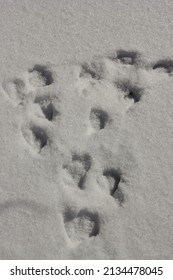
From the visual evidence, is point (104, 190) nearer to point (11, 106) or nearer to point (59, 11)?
point (11, 106)

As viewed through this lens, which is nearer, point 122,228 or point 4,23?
point 122,228

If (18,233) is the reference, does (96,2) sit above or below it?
above

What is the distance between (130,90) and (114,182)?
451 millimetres

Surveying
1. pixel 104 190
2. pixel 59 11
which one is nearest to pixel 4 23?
pixel 59 11

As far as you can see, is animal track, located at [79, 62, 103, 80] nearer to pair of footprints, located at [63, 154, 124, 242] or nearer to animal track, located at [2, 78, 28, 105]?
animal track, located at [2, 78, 28, 105]

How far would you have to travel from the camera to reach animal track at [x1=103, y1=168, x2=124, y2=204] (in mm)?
1873

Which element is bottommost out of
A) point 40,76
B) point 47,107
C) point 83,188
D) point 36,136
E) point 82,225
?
point 82,225

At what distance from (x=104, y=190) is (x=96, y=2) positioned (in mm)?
927

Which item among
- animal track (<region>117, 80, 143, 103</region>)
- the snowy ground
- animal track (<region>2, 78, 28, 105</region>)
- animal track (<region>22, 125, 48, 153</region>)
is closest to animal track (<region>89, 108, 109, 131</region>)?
the snowy ground

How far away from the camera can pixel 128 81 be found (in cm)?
193

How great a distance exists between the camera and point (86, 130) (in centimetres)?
193

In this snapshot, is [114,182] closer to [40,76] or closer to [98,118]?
[98,118]

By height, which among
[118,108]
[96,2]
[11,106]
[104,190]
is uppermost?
[96,2]

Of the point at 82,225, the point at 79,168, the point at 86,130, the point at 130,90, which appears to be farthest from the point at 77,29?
the point at 82,225
